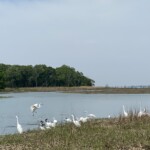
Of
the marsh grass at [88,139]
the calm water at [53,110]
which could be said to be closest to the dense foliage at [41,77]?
the calm water at [53,110]

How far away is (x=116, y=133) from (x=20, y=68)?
99796 mm

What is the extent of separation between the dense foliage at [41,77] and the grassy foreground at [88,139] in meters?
92.9

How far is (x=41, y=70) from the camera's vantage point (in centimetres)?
10994

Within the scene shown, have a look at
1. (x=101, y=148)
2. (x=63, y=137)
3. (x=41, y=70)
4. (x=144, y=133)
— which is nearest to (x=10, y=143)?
(x=63, y=137)

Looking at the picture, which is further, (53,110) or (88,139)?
(53,110)

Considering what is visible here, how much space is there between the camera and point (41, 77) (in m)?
109

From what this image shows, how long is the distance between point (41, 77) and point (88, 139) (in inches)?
3818

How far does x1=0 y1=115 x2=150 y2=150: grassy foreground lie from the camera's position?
11.2m

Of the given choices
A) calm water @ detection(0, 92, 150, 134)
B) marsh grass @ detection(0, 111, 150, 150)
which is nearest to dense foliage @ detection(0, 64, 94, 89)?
calm water @ detection(0, 92, 150, 134)

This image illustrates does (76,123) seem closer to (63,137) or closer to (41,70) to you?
(63,137)

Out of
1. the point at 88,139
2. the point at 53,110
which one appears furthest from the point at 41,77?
the point at 88,139

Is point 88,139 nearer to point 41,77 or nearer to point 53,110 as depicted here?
point 53,110

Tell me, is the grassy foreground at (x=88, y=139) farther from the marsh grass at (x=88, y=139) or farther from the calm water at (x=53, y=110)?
the calm water at (x=53, y=110)

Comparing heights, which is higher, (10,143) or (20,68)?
(20,68)
